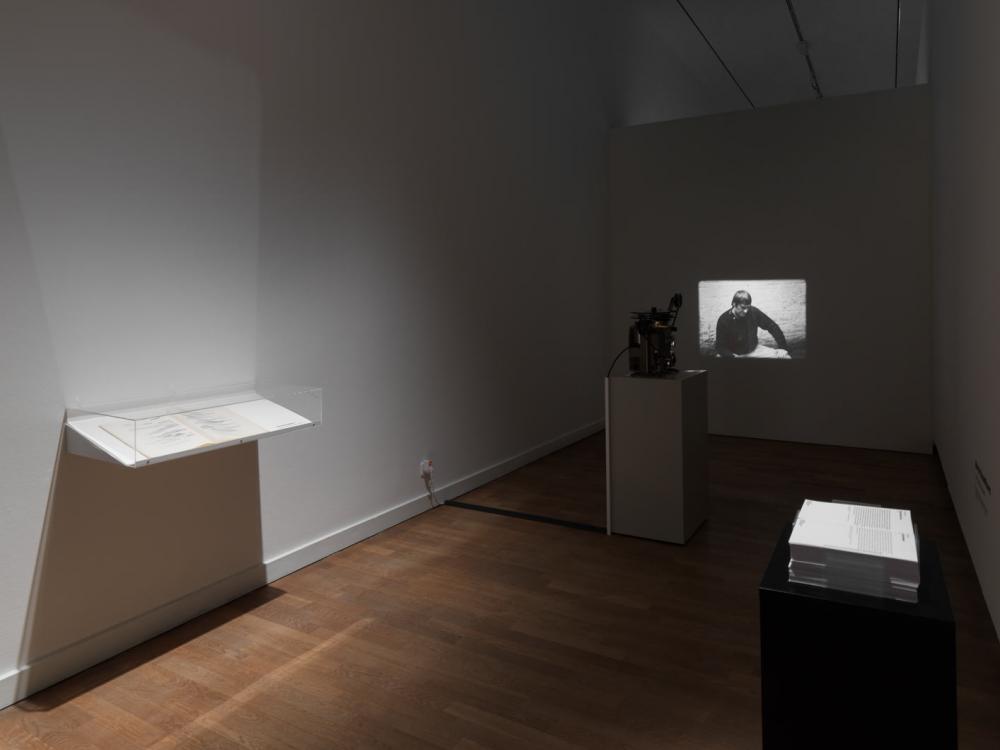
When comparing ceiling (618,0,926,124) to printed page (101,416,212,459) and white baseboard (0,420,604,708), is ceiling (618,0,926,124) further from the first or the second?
printed page (101,416,212,459)

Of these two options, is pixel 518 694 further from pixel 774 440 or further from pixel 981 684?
pixel 774 440

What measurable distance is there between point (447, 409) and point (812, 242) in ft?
12.1

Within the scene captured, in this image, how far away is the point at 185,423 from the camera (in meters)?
2.84

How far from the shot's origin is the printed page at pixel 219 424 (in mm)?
2816

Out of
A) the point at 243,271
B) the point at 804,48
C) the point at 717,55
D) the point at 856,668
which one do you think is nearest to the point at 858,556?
the point at 856,668

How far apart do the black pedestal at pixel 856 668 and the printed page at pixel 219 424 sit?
79.0 inches

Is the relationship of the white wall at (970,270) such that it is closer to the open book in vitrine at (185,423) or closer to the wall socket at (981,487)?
the wall socket at (981,487)

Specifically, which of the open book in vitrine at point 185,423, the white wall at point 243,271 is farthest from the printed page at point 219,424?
the white wall at point 243,271

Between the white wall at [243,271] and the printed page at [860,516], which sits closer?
the printed page at [860,516]

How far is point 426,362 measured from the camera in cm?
485

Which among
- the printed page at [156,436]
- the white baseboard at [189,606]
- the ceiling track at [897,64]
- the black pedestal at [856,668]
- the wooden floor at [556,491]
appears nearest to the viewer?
the black pedestal at [856,668]

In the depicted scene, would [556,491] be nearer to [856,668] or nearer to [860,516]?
[860,516]

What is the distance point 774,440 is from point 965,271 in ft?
10.3

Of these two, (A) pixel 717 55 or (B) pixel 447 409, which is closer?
(B) pixel 447 409
